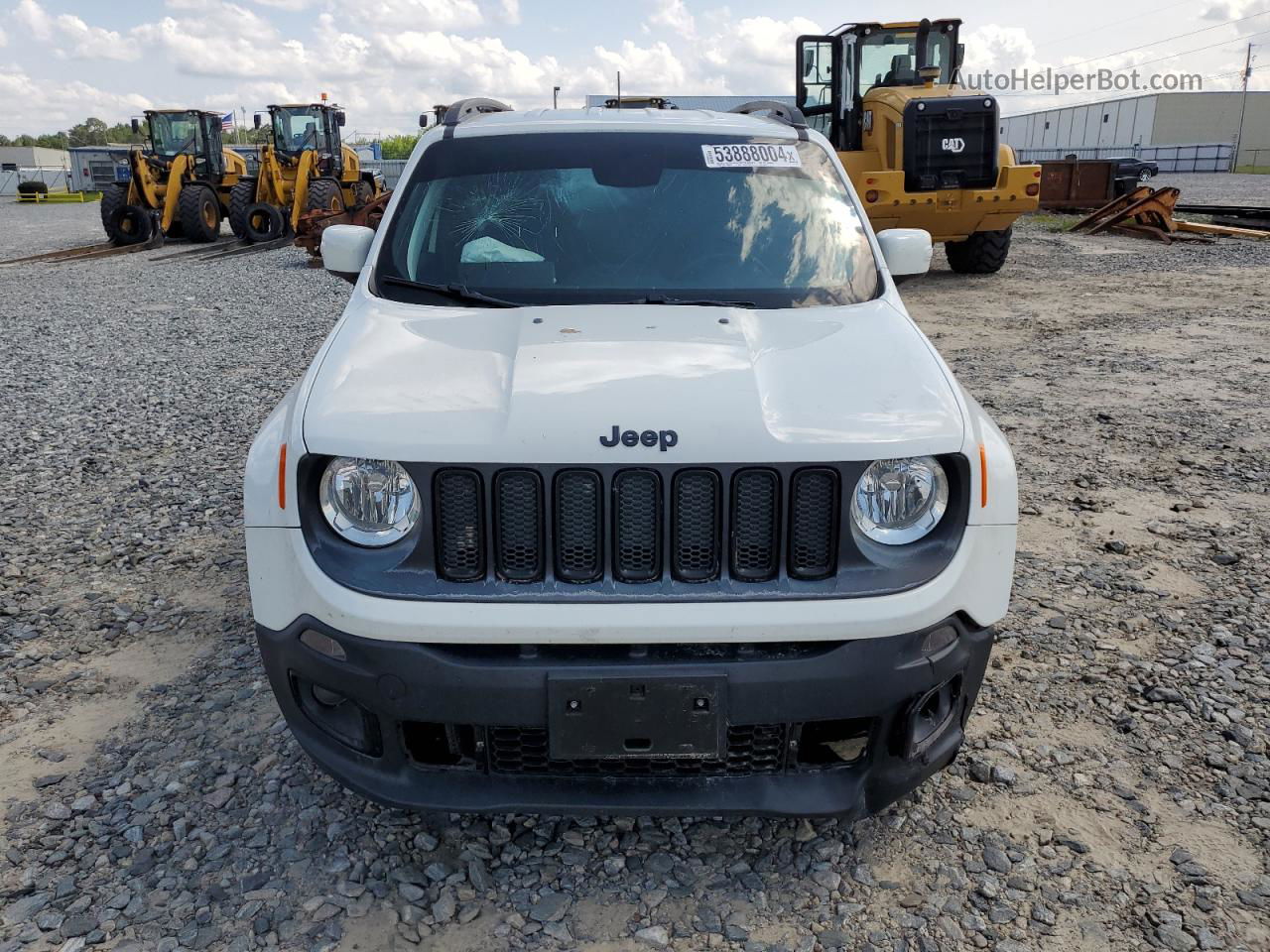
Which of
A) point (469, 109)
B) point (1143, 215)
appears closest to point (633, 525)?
point (469, 109)

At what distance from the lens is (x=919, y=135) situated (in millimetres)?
12508

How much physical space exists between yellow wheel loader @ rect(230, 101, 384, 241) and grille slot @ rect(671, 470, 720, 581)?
61.8ft

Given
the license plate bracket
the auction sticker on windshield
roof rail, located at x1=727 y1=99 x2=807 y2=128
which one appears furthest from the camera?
roof rail, located at x1=727 y1=99 x2=807 y2=128

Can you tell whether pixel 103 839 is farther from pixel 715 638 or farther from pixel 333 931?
pixel 715 638

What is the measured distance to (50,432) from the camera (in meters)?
6.84

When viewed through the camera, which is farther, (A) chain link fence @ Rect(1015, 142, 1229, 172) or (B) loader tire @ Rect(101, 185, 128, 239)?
(A) chain link fence @ Rect(1015, 142, 1229, 172)

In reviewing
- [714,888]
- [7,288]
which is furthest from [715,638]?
[7,288]

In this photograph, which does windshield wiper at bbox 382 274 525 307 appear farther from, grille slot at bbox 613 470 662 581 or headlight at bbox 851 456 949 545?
headlight at bbox 851 456 949 545

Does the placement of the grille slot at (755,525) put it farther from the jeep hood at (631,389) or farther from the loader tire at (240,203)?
the loader tire at (240,203)

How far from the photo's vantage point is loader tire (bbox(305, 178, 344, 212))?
65.2 ft

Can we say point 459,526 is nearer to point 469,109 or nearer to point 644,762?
point 644,762

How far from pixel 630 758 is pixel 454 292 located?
1607 millimetres

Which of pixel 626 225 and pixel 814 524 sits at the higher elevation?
pixel 626 225

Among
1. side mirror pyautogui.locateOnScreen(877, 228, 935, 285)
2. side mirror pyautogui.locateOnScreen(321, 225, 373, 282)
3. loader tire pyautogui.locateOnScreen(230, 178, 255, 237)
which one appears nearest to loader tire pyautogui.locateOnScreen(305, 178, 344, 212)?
loader tire pyautogui.locateOnScreen(230, 178, 255, 237)
